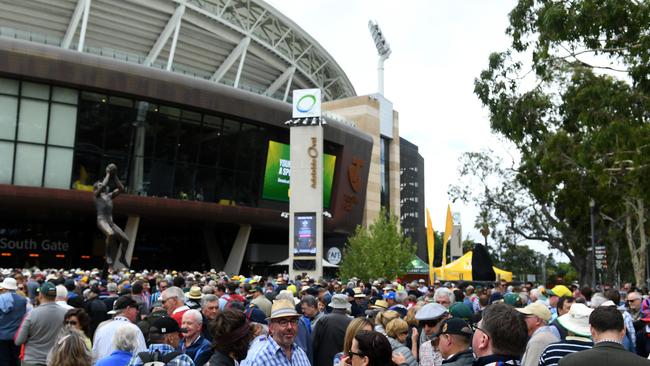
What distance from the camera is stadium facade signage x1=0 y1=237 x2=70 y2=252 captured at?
153 ft

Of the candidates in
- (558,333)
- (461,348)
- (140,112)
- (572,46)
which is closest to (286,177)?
(140,112)

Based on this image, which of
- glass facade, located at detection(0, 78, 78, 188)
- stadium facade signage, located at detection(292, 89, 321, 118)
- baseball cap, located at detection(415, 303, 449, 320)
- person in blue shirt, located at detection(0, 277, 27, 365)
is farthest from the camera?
stadium facade signage, located at detection(292, 89, 321, 118)

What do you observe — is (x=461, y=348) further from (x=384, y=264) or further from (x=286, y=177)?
(x=286, y=177)

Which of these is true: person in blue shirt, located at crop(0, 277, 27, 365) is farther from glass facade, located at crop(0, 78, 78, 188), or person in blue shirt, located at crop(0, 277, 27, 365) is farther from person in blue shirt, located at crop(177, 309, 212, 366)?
glass facade, located at crop(0, 78, 78, 188)

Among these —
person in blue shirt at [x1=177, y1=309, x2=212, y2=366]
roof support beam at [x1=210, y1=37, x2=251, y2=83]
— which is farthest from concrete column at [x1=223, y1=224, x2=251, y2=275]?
person in blue shirt at [x1=177, y1=309, x2=212, y2=366]

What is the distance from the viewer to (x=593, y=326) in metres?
4.52

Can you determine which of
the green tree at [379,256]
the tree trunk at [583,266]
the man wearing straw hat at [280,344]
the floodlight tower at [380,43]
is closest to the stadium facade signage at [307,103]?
the green tree at [379,256]

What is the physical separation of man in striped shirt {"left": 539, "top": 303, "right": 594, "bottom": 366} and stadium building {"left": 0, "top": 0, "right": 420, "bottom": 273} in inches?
1409

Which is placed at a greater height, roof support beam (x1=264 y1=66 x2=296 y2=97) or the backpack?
roof support beam (x1=264 y1=66 x2=296 y2=97)

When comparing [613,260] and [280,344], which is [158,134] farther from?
[613,260]

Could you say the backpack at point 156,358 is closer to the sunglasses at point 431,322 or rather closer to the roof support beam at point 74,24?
the sunglasses at point 431,322

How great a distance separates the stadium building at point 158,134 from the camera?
3700 centimetres

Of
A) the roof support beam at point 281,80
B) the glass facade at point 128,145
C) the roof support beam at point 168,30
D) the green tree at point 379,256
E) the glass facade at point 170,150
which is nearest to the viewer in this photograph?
the glass facade at point 128,145

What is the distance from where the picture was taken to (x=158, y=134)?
41.6 meters
